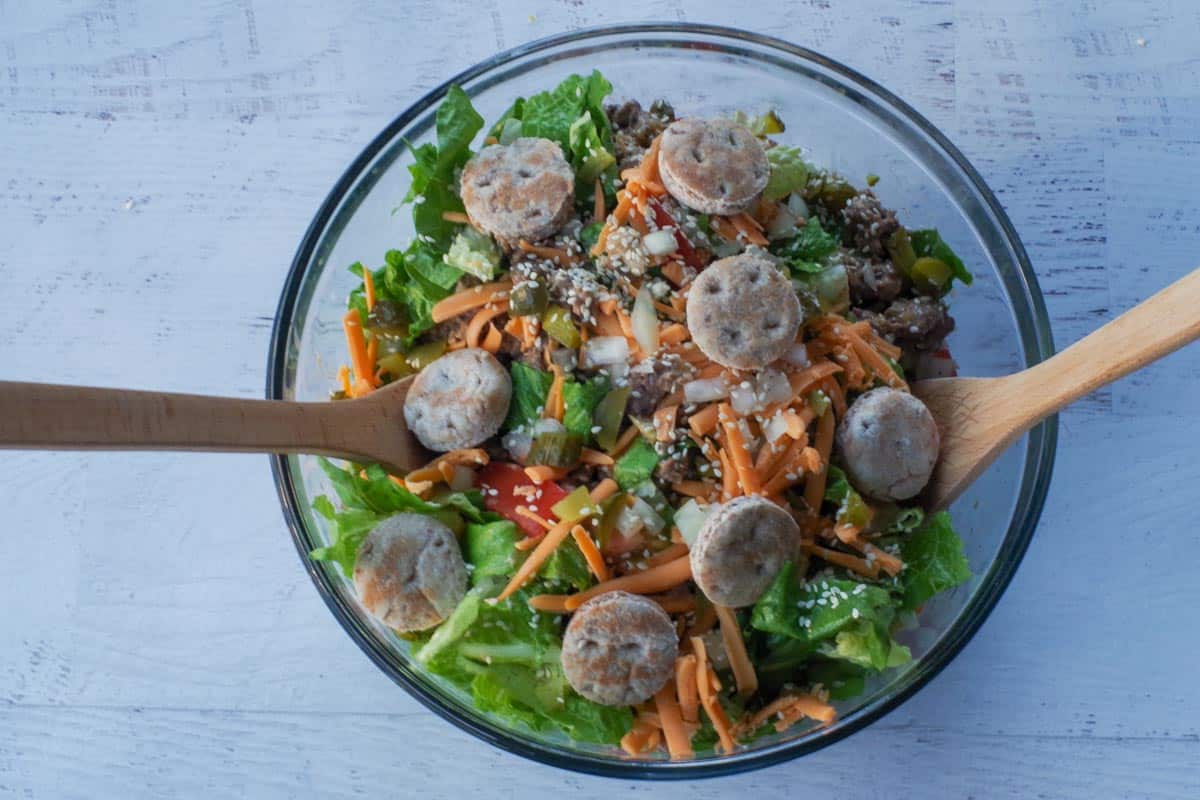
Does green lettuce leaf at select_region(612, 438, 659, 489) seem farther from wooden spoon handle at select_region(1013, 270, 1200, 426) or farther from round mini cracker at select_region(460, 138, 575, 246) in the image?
wooden spoon handle at select_region(1013, 270, 1200, 426)

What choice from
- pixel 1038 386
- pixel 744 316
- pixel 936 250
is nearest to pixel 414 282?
pixel 744 316

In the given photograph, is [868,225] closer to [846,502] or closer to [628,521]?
[846,502]

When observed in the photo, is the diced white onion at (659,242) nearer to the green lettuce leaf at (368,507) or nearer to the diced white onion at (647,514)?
the diced white onion at (647,514)

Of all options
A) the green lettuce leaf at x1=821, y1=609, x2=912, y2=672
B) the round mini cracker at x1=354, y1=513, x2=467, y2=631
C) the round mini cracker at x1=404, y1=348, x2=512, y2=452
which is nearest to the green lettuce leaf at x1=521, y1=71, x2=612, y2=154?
the round mini cracker at x1=404, y1=348, x2=512, y2=452

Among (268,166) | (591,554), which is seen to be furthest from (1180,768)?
(268,166)

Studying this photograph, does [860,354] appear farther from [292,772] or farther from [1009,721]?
[292,772]
